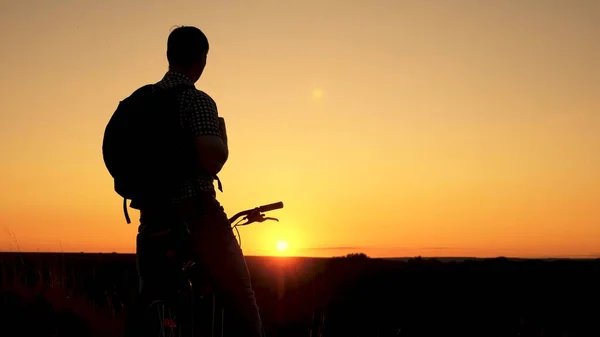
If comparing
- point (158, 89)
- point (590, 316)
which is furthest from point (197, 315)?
point (590, 316)

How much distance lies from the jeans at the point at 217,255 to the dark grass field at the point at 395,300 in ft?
17.5

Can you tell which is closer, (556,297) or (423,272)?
(556,297)

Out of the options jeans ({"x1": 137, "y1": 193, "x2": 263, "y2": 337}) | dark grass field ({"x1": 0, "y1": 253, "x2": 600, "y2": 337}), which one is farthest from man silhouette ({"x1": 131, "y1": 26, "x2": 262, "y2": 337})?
dark grass field ({"x1": 0, "y1": 253, "x2": 600, "y2": 337})

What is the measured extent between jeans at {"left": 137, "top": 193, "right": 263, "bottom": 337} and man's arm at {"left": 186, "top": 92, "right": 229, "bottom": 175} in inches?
8.4

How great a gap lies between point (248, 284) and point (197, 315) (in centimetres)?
34

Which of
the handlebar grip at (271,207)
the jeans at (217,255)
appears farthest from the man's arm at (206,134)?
the handlebar grip at (271,207)

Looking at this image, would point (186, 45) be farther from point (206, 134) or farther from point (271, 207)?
point (271, 207)

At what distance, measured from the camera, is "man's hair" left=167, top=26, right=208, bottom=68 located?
13.4 ft

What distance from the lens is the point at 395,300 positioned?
21125mm

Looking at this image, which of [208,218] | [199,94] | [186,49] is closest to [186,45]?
[186,49]

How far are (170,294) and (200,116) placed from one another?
1.00 m

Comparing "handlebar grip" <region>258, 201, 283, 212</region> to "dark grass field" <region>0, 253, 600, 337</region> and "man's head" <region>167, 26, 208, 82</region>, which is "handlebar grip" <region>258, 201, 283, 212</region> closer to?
"man's head" <region>167, 26, 208, 82</region>

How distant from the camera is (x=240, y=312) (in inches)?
154

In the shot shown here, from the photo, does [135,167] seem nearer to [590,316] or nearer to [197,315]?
[197,315]
